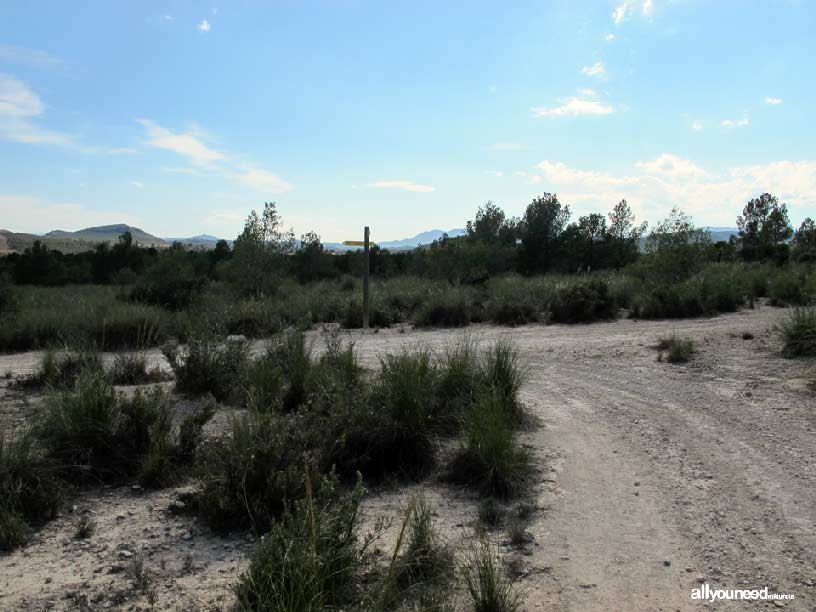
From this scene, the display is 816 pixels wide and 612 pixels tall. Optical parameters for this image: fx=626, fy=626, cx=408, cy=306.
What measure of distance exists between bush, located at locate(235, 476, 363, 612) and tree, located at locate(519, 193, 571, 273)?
38.4 metres

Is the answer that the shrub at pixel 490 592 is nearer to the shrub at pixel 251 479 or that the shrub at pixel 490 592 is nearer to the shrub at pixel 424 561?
the shrub at pixel 424 561

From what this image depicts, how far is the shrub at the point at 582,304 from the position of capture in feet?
48.5

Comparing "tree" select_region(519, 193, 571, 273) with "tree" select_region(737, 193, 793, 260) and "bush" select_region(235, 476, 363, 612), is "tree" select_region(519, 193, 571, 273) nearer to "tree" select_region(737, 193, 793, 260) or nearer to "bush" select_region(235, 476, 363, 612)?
"tree" select_region(737, 193, 793, 260)

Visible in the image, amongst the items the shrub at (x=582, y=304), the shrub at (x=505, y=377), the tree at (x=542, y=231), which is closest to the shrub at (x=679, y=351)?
the shrub at (x=505, y=377)

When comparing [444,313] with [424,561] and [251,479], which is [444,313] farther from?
[424,561]

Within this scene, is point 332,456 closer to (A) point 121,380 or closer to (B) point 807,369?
(A) point 121,380

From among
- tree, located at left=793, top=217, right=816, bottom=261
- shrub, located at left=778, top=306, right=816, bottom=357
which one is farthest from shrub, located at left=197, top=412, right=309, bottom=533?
tree, located at left=793, top=217, right=816, bottom=261

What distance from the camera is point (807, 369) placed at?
8.09 m

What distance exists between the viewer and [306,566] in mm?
3039

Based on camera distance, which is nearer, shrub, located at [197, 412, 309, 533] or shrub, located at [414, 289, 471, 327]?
shrub, located at [197, 412, 309, 533]

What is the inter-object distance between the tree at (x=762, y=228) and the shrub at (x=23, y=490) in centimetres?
3897

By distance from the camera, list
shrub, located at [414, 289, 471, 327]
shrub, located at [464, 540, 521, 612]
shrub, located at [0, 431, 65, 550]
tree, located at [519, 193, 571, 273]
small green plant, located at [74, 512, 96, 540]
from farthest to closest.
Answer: tree, located at [519, 193, 571, 273], shrub, located at [414, 289, 471, 327], small green plant, located at [74, 512, 96, 540], shrub, located at [0, 431, 65, 550], shrub, located at [464, 540, 521, 612]

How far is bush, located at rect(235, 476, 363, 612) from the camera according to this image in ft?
9.65

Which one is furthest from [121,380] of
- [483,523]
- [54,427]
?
[483,523]
